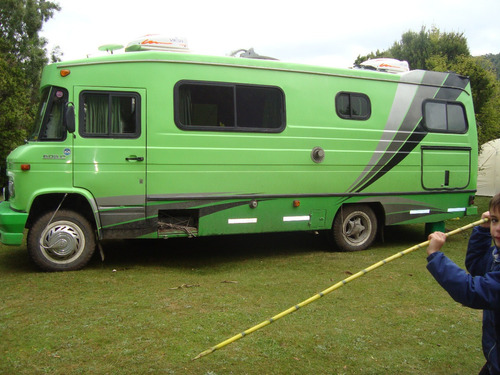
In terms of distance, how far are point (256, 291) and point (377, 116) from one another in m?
4.21

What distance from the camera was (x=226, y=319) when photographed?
4.69 meters

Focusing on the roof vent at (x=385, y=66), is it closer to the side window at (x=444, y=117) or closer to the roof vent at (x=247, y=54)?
the side window at (x=444, y=117)

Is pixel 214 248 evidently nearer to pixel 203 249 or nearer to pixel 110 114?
pixel 203 249

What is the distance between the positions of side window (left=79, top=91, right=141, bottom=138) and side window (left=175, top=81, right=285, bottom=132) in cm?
62

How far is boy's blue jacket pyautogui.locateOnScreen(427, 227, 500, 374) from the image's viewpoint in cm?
232

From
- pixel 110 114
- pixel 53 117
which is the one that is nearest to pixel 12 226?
pixel 53 117

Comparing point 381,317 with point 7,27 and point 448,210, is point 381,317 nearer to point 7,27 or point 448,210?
point 448,210

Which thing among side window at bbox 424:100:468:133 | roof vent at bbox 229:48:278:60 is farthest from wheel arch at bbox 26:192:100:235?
side window at bbox 424:100:468:133

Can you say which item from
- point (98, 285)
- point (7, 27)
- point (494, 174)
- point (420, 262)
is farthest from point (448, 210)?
point (7, 27)

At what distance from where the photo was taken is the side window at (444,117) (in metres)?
8.87

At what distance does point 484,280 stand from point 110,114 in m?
5.56

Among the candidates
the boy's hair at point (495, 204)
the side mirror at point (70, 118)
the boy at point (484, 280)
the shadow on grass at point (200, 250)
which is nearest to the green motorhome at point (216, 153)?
the side mirror at point (70, 118)

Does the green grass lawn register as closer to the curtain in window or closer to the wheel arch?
the wheel arch

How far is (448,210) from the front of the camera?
9133 mm
